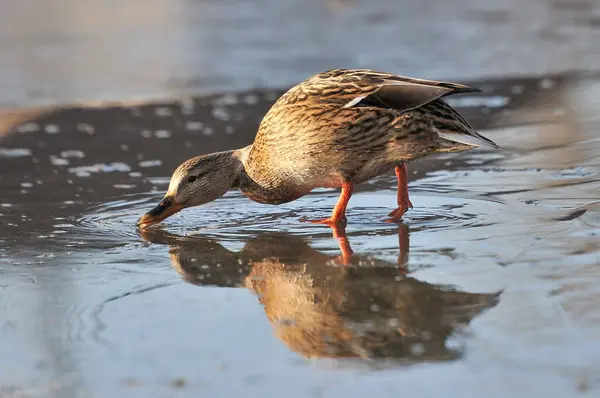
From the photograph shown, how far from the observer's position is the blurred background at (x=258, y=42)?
1020cm

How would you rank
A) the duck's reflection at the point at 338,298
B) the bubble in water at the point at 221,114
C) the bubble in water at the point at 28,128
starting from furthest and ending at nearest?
the bubble in water at the point at 221,114, the bubble in water at the point at 28,128, the duck's reflection at the point at 338,298

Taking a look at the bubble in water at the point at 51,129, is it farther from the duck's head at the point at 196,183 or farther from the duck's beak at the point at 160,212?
the duck's beak at the point at 160,212

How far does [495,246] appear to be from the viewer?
4.43 meters

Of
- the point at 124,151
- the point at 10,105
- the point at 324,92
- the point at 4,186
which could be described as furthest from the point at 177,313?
the point at 10,105

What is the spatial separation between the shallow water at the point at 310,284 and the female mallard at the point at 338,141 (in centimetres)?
14

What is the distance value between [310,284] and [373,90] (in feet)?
5.01

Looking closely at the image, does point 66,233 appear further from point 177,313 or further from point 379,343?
point 379,343

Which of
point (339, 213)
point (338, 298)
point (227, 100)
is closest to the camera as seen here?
point (338, 298)

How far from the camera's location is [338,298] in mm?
3805

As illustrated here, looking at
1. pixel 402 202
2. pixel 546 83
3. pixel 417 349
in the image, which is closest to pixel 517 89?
pixel 546 83

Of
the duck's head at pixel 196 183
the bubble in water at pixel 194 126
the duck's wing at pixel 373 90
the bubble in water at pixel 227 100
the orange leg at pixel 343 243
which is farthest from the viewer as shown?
the bubble in water at pixel 227 100

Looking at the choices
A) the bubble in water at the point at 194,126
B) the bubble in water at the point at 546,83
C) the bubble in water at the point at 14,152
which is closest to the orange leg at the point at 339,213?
the bubble in water at the point at 14,152

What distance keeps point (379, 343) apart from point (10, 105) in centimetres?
670

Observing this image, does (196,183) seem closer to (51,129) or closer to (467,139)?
(467,139)
